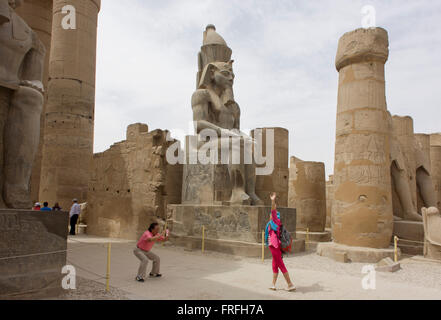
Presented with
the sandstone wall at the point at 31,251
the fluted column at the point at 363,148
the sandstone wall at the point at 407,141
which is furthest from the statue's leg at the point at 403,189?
the sandstone wall at the point at 31,251

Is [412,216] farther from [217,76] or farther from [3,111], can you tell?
[3,111]

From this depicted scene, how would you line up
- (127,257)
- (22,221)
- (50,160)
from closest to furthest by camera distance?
1. (22,221)
2. (127,257)
3. (50,160)

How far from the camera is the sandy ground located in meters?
3.94

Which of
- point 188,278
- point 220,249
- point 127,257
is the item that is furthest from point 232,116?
point 188,278

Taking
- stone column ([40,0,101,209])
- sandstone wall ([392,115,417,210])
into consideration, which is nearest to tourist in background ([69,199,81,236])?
stone column ([40,0,101,209])

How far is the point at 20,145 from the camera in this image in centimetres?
384

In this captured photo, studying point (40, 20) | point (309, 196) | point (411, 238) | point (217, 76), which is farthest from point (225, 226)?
point (40, 20)

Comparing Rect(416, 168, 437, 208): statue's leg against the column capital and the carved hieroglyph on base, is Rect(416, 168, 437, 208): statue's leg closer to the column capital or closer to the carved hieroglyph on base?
the column capital

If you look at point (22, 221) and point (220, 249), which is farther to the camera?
point (220, 249)

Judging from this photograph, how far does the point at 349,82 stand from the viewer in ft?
24.6

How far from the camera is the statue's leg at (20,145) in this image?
3.74 m

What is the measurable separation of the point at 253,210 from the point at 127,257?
2443mm

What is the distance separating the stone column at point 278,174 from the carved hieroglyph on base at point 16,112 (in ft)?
24.8
